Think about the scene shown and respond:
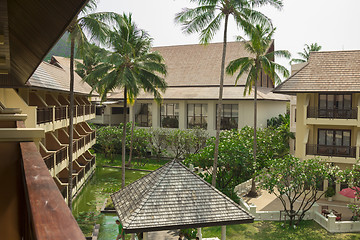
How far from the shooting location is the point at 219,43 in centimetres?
4559

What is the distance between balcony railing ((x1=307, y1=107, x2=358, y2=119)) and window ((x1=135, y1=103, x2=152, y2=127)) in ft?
70.5

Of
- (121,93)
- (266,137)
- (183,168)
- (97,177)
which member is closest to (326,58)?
(266,137)

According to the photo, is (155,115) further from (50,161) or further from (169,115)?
(50,161)

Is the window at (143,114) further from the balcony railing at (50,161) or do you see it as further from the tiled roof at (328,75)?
the balcony railing at (50,161)

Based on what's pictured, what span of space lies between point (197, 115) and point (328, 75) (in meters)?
17.1

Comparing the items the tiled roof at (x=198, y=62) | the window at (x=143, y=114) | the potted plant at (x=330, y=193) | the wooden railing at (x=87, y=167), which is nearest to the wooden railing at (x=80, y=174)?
the wooden railing at (x=87, y=167)

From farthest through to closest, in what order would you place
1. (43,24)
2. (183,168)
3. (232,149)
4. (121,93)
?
1. (121,93)
2. (232,149)
3. (183,168)
4. (43,24)

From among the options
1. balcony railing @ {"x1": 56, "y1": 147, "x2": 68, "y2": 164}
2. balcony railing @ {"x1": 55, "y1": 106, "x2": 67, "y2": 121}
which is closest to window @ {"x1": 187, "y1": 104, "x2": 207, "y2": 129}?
balcony railing @ {"x1": 55, "y1": 106, "x2": 67, "y2": 121}

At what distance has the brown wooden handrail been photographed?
118 cm

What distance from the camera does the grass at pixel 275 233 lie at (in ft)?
60.1

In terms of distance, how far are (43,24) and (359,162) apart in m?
Answer: 21.6

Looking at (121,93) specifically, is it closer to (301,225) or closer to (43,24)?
(301,225)

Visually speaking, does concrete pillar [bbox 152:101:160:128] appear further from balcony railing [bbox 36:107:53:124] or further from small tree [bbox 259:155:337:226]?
small tree [bbox 259:155:337:226]

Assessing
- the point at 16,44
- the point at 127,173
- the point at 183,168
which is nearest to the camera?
the point at 16,44
